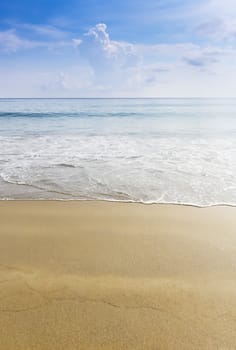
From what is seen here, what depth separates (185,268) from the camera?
293cm

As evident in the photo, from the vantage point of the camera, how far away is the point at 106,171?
6516 mm

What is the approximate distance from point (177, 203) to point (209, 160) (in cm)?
343

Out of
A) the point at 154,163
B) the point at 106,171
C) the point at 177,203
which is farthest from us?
the point at 154,163

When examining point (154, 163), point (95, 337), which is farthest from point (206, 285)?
point (154, 163)

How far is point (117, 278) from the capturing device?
9.09 ft

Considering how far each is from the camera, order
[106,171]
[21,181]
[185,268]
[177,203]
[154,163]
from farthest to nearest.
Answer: [154,163]
[106,171]
[21,181]
[177,203]
[185,268]

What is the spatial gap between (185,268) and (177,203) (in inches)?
71.0

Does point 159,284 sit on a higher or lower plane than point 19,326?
higher

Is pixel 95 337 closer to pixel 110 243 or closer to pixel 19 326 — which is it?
pixel 19 326

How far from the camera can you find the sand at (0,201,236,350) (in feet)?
6.91

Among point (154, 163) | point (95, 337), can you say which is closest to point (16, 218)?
point (95, 337)

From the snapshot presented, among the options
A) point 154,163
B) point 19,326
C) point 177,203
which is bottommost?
point 19,326

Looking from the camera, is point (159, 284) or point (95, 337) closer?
point (95, 337)

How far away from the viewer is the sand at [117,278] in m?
2.11
